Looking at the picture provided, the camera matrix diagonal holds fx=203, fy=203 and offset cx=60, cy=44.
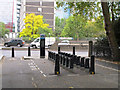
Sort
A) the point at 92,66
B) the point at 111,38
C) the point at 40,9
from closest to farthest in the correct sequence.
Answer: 1. the point at 92,66
2. the point at 111,38
3. the point at 40,9

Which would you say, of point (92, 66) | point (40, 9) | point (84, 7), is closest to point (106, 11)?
point (84, 7)

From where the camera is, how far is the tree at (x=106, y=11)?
16656mm

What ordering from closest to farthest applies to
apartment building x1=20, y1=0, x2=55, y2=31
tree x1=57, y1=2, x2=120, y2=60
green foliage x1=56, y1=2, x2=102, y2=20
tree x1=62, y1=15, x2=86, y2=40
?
tree x1=57, y1=2, x2=120, y2=60 → green foliage x1=56, y1=2, x2=102, y2=20 → tree x1=62, y1=15, x2=86, y2=40 → apartment building x1=20, y1=0, x2=55, y2=31

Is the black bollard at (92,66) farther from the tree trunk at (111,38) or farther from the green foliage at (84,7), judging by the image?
the green foliage at (84,7)

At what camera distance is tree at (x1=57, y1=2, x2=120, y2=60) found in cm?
1666

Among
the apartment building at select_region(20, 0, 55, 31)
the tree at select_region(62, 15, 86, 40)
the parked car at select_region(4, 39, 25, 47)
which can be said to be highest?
the apartment building at select_region(20, 0, 55, 31)

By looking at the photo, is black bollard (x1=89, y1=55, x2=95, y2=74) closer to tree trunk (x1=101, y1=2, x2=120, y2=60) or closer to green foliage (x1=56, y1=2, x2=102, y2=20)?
tree trunk (x1=101, y1=2, x2=120, y2=60)

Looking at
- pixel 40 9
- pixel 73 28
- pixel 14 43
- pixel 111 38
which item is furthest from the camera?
pixel 40 9

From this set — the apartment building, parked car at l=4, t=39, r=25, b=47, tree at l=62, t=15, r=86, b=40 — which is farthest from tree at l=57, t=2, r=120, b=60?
the apartment building

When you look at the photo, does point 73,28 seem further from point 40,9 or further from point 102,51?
point 40,9

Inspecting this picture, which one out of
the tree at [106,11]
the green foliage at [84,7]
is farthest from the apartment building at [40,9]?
the tree at [106,11]

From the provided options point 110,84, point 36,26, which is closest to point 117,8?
point 110,84

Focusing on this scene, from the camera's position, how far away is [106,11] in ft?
56.0

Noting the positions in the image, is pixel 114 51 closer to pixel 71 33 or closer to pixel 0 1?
pixel 0 1
